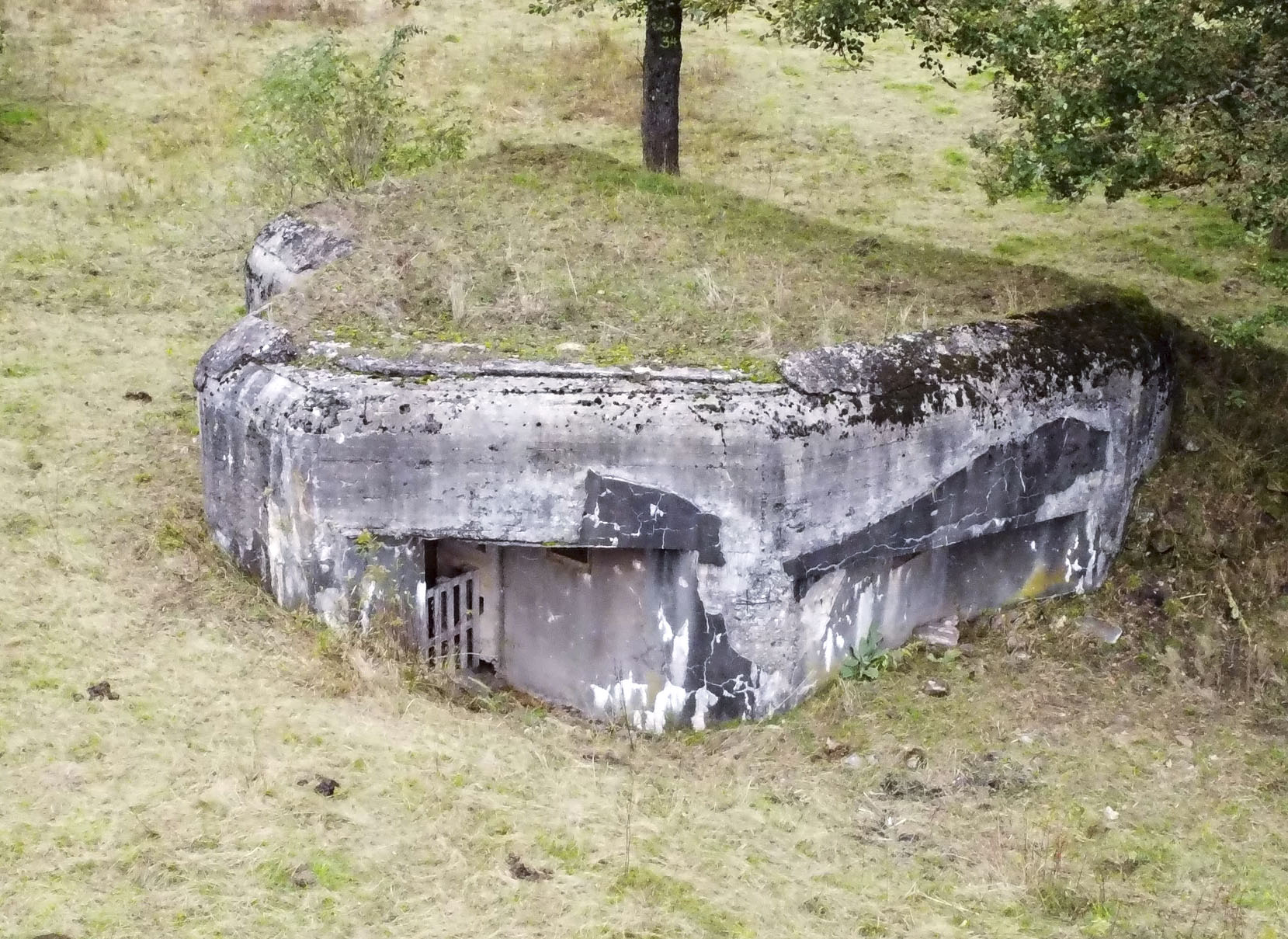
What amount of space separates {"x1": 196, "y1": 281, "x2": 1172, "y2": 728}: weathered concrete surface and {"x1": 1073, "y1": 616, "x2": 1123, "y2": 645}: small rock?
85cm

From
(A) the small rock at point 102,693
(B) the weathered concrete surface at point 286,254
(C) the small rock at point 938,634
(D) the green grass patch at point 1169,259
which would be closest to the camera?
(A) the small rock at point 102,693

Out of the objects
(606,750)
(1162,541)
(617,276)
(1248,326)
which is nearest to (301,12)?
(617,276)

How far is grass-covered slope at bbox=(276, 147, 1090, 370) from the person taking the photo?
27.0 feet

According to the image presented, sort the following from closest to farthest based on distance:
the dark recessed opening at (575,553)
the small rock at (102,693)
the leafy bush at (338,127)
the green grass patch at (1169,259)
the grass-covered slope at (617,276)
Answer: the small rock at (102,693) < the dark recessed opening at (575,553) < the grass-covered slope at (617,276) < the green grass patch at (1169,259) < the leafy bush at (338,127)

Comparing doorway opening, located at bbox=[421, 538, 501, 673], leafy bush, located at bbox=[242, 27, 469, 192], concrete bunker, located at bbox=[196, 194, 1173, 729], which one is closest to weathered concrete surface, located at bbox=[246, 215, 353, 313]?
concrete bunker, located at bbox=[196, 194, 1173, 729]

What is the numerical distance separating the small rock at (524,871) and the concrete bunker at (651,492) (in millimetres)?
1954

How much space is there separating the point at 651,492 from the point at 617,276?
2.62 metres

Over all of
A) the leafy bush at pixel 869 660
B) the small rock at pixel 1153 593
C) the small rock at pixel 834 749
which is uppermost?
the small rock at pixel 1153 593

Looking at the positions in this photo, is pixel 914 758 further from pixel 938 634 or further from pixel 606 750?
pixel 606 750

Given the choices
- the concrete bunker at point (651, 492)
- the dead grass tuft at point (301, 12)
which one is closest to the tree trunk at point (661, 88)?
the concrete bunker at point (651, 492)

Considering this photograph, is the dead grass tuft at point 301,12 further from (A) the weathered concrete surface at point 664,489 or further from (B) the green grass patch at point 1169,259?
(A) the weathered concrete surface at point 664,489

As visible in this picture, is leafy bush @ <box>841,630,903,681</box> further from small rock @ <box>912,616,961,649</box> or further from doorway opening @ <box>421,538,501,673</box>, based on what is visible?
doorway opening @ <box>421,538,501,673</box>

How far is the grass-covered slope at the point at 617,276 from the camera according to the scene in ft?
27.0

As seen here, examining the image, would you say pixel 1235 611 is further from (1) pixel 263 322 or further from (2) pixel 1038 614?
(1) pixel 263 322
